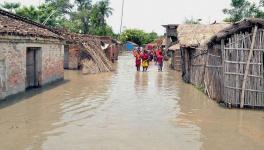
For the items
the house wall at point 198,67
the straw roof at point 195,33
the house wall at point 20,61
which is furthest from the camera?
the straw roof at point 195,33

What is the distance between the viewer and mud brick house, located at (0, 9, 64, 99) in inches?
493

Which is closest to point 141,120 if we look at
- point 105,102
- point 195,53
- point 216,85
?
point 105,102

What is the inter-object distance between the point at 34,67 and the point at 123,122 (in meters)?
7.65

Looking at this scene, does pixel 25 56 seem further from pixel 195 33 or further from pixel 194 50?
pixel 195 33

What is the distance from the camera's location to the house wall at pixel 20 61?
41.0 feet

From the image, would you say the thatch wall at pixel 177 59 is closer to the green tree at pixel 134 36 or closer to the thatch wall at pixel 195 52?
the thatch wall at pixel 195 52

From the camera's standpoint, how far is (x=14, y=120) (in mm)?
9617

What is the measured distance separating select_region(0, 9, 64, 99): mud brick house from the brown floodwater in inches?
29.3

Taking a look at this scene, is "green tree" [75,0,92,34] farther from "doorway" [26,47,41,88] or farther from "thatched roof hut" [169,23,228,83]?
"doorway" [26,47,41,88]

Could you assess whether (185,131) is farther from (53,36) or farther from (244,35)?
A: (53,36)

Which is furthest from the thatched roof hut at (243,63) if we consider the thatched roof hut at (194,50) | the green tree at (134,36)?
the green tree at (134,36)

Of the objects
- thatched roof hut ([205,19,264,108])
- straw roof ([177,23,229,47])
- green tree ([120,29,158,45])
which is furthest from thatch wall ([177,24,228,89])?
green tree ([120,29,158,45])

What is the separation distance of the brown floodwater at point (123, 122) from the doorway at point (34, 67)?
0.99 metres

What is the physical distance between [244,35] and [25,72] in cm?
853
